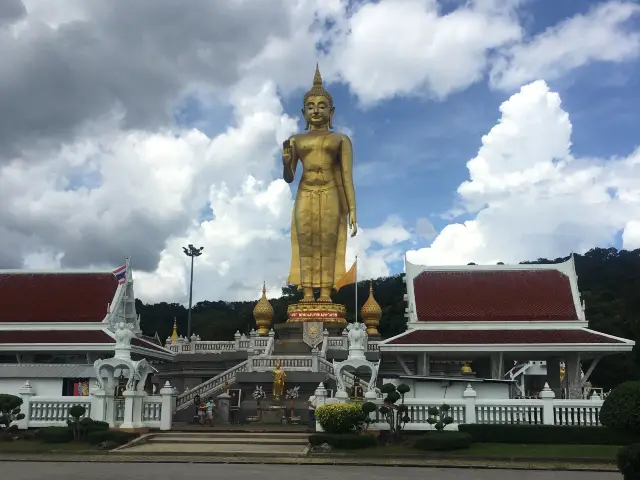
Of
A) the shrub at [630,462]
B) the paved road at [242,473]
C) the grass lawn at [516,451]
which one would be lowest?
the paved road at [242,473]

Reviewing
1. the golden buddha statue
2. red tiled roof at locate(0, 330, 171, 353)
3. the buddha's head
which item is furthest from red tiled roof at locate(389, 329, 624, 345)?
the buddha's head

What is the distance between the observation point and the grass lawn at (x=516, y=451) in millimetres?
18562

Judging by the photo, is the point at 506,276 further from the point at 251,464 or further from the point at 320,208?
the point at 251,464

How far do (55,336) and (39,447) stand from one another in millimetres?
12065

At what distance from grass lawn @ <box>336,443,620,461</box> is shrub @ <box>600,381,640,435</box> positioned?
2477mm

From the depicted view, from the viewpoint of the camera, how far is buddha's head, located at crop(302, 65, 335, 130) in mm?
41844

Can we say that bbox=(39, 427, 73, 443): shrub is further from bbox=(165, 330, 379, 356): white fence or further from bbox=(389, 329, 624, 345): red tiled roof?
bbox=(165, 330, 379, 356): white fence

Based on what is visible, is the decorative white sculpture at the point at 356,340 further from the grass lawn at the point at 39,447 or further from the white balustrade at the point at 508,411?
the grass lawn at the point at 39,447

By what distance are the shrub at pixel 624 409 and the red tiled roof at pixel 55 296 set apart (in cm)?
2345

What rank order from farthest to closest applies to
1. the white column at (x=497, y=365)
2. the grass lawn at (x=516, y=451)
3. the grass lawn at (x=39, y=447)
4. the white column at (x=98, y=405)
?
1. the white column at (x=497, y=365)
2. the white column at (x=98, y=405)
3. the grass lawn at (x=39, y=447)
4. the grass lawn at (x=516, y=451)

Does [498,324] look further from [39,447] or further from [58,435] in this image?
[39,447]

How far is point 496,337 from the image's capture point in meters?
29.3

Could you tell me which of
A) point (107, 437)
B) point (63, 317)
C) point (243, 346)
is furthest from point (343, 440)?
point (63, 317)

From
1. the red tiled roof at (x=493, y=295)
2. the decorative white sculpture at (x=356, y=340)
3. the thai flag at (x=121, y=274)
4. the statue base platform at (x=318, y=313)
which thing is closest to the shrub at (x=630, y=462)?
the decorative white sculpture at (x=356, y=340)
